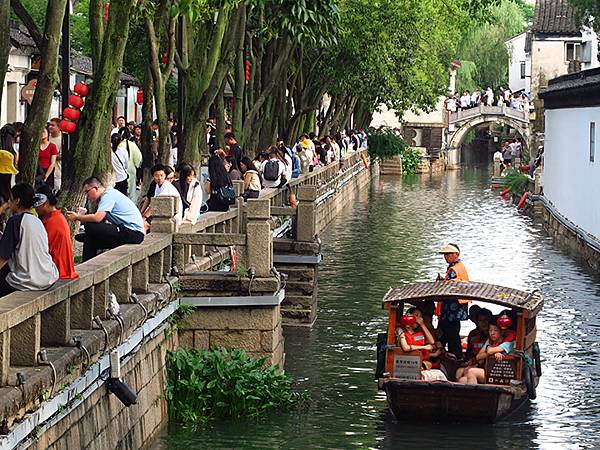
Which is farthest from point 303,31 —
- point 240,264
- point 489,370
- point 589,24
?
point 589,24

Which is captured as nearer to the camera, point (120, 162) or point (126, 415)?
point (126, 415)

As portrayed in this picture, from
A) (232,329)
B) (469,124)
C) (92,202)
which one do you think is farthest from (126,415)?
(469,124)

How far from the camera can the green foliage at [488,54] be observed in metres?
108

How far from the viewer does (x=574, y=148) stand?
39.1 metres

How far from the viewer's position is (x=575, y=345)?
935 inches

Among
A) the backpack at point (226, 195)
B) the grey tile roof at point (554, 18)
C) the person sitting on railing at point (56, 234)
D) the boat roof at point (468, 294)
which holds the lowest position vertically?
the boat roof at point (468, 294)

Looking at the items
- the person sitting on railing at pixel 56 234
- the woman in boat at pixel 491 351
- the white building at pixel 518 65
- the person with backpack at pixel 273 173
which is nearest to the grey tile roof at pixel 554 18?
the person with backpack at pixel 273 173

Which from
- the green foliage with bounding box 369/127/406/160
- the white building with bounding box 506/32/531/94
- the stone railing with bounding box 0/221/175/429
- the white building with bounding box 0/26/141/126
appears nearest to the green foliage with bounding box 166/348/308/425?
the stone railing with bounding box 0/221/175/429

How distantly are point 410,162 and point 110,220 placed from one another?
216 ft

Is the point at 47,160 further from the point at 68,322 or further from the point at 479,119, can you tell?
the point at 479,119

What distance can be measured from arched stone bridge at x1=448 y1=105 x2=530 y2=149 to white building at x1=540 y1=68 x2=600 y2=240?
4532cm

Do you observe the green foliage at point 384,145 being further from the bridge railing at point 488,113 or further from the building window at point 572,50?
the building window at point 572,50

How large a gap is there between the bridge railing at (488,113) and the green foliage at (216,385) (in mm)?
75176

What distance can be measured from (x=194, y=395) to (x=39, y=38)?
4.14 metres
